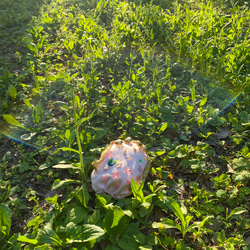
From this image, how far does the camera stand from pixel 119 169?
1815mm

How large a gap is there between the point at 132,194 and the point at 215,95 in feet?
5.06

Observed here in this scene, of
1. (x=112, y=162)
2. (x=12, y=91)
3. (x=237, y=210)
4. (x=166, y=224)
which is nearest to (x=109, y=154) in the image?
(x=112, y=162)

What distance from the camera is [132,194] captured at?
1831mm

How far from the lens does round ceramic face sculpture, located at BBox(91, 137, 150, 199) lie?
1.78 meters

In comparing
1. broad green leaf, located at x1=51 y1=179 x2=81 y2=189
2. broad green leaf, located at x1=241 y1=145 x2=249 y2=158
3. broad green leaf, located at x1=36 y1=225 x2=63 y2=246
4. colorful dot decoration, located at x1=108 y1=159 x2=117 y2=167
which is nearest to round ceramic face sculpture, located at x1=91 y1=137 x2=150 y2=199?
colorful dot decoration, located at x1=108 y1=159 x2=117 y2=167

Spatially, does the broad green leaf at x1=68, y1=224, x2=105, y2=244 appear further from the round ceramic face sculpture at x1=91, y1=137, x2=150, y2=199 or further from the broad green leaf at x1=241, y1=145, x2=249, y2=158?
the broad green leaf at x1=241, y1=145, x2=249, y2=158

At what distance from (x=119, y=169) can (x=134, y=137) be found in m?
0.57

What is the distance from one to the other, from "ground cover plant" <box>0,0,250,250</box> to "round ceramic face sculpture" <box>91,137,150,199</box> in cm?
9

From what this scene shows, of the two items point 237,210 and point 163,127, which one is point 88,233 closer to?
point 237,210

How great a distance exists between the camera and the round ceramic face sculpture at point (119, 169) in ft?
5.84

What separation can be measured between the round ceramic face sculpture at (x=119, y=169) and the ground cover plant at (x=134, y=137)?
92mm

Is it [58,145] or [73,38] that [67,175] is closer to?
[58,145]

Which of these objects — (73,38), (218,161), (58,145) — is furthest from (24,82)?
(218,161)

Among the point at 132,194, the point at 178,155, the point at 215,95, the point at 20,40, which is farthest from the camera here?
the point at 20,40
